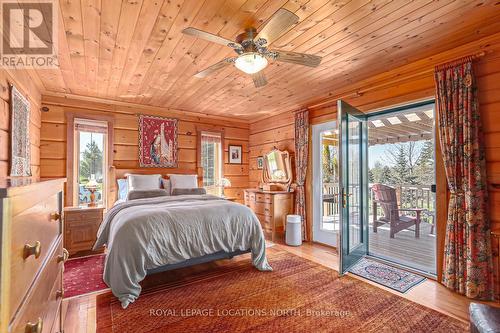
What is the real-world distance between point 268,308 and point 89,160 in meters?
3.83

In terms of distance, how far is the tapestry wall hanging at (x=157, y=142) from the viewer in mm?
4660

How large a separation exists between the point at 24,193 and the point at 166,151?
436 centimetres

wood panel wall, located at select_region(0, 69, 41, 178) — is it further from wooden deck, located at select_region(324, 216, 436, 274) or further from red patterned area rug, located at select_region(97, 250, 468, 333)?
wooden deck, located at select_region(324, 216, 436, 274)

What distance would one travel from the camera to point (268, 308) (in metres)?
2.29

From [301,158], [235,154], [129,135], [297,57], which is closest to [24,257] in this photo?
[297,57]

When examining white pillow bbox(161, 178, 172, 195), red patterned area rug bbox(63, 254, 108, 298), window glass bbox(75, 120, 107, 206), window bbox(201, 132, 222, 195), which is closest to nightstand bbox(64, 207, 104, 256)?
red patterned area rug bbox(63, 254, 108, 298)

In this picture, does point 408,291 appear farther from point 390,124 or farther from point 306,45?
point 390,124

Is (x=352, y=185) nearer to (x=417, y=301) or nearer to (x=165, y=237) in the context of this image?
(x=417, y=301)

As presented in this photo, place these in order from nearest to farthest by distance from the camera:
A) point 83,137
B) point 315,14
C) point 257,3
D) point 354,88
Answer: point 257,3, point 315,14, point 354,88, point 83,137

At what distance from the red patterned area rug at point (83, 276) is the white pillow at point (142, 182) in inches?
44.2

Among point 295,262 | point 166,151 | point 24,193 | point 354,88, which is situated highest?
point 354,88

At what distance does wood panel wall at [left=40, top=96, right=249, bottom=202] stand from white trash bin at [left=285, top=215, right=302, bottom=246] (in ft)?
5.98

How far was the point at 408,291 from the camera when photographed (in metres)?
2.62

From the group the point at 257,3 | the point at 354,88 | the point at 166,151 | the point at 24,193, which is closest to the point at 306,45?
the point at 257,3
